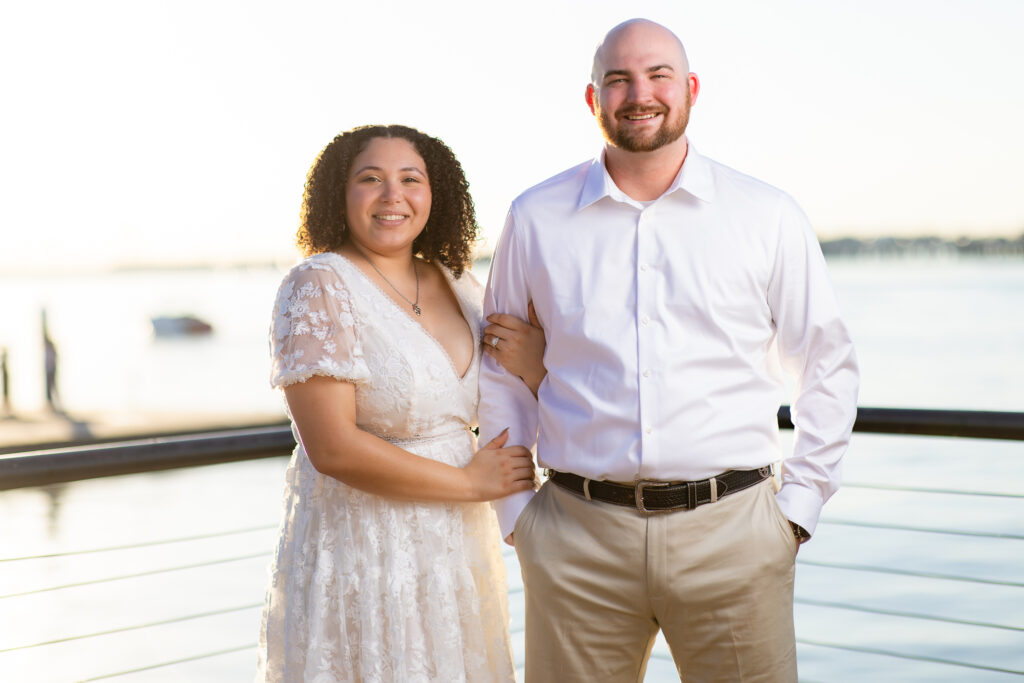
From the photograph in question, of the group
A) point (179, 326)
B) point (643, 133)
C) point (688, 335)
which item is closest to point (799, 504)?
point (688, 335)

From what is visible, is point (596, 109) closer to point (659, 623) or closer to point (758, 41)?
point (659, 623)

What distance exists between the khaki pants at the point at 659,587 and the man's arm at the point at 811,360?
0.21 feet

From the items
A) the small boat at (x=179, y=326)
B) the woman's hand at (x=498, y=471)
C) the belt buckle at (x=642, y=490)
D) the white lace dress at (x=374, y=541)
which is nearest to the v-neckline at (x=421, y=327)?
the white lace dress at (x=374, y=541)

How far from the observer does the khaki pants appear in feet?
6.25

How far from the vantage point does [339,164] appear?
213cm

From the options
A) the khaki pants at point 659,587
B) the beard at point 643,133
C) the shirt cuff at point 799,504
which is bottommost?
the khaki pants at point 659,587

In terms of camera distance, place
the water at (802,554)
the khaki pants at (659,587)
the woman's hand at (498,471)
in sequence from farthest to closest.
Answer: the water at (802,554), the woman's hand at (498,471), the khaki pants at (659,587)

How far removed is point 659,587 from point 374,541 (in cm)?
53

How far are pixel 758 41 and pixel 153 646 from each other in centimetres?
2394

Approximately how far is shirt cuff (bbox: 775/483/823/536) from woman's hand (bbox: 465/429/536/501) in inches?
18.6

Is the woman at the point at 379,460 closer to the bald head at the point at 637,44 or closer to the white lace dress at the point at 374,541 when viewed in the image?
the white lace dress at the point at 374,541

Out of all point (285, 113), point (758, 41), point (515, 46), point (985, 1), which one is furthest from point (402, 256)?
point (985, 1)

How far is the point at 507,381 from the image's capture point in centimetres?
212

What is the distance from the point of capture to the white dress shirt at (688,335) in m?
1.93
